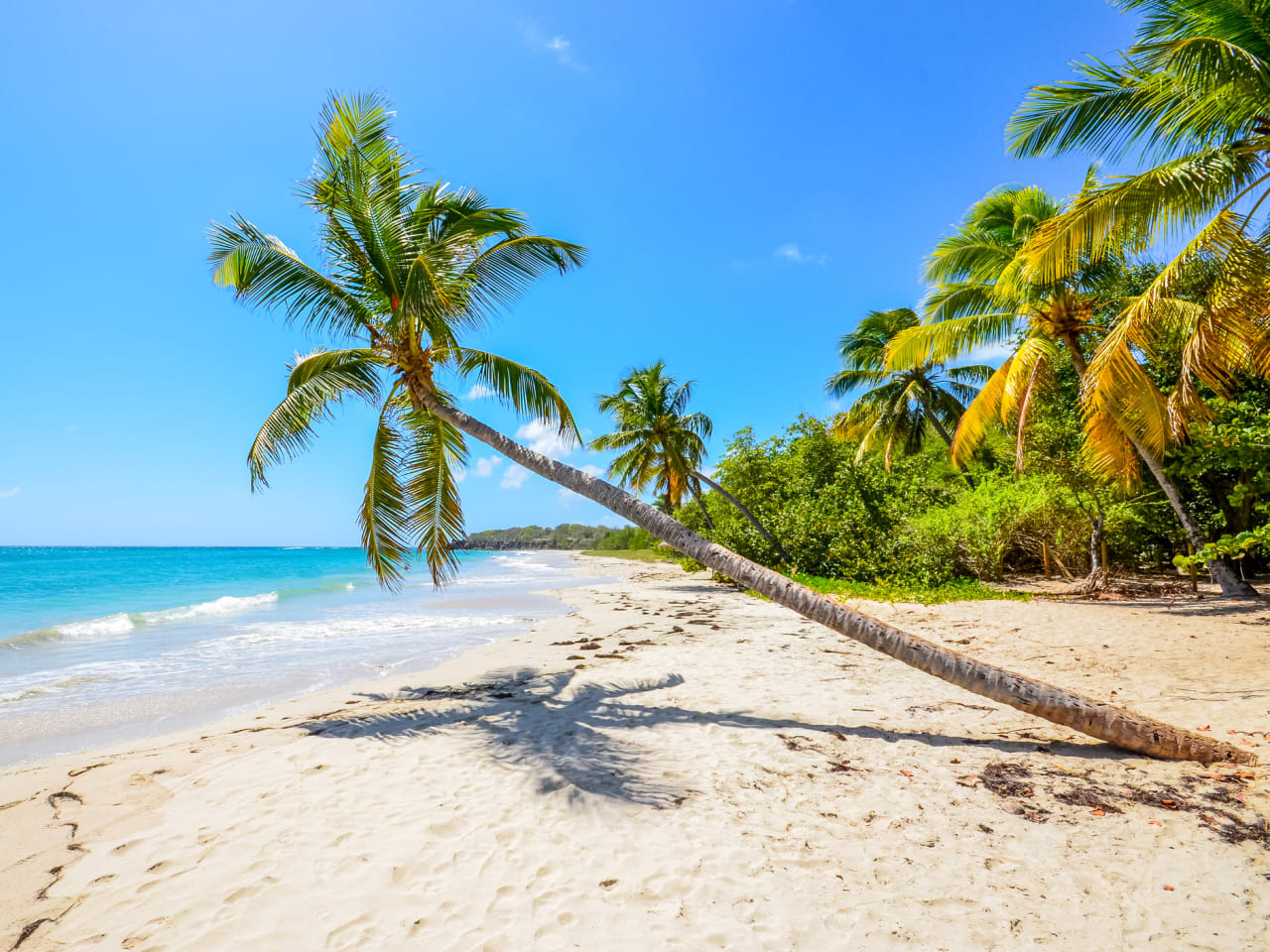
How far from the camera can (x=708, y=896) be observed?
2.66m

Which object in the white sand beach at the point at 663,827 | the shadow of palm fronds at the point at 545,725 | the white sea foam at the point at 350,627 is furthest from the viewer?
the white sea foam at the point at 350,627

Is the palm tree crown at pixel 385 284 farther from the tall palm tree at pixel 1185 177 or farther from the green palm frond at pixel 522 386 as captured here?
the tall palm tree at pixel 1185 177

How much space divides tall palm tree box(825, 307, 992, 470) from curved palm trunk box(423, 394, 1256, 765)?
16.6 metres

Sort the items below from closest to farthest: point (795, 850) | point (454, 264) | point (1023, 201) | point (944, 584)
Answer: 1. point (795, 850)
2. point (454, 264)
3. point (1023, 201)
4. point (944, 584)

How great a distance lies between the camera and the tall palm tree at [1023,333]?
8.74 m

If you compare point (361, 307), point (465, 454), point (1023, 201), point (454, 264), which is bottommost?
point (465, 454)

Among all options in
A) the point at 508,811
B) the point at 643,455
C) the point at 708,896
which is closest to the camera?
the point at 708,896

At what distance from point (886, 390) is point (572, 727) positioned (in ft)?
65.1

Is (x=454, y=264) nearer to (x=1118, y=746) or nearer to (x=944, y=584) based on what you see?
(x=1118, y=746)

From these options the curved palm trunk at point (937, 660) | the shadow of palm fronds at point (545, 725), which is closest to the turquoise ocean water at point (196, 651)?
the shadow of palm fronds at point (545, 725)

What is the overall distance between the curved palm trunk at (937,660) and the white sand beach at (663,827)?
21 centimetres

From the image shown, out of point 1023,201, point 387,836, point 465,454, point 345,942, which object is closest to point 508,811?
point 387,836

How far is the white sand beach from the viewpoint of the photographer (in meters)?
2.47

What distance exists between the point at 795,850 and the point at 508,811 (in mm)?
1721
